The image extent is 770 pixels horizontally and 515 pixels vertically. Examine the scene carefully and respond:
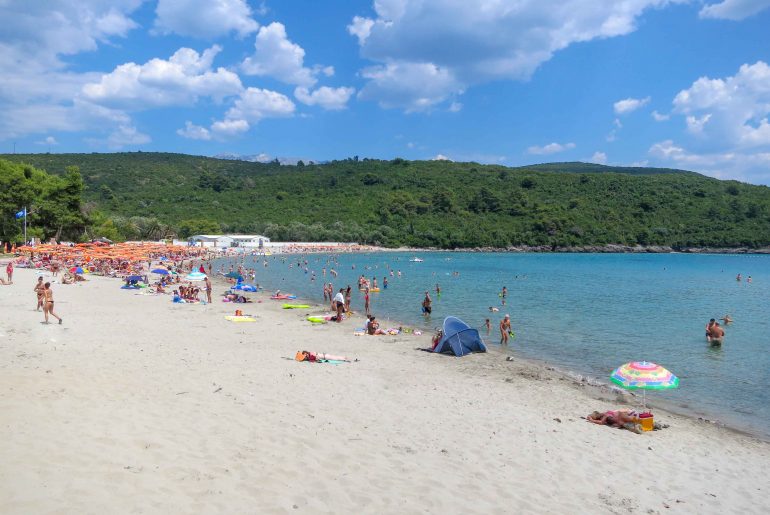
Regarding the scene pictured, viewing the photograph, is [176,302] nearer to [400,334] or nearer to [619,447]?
[400,334]

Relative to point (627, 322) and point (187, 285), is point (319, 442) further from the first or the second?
point (187, 285)

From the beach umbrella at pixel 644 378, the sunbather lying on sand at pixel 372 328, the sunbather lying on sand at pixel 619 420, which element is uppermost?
the beach umbrella at pixel 644 378

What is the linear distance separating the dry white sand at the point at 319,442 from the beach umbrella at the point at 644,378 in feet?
2.68

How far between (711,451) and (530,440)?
2944mm

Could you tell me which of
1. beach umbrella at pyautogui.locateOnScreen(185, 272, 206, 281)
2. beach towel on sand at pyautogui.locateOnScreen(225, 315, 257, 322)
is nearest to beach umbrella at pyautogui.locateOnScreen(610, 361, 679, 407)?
beach towel on sand at pyautogui.locateOnScreen(225, 315, 257, 322)

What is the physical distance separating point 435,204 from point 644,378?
115862 millimetres

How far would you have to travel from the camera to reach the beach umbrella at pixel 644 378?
9.05 m

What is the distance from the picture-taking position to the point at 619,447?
7711mm

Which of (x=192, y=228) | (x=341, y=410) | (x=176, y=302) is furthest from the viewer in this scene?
(x=192, y=228)

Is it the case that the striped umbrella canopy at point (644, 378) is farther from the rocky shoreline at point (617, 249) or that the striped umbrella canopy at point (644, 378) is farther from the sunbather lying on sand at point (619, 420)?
the rocky shoreline at point (617, 249)

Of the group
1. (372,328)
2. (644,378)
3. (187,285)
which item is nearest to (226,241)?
(187,285)

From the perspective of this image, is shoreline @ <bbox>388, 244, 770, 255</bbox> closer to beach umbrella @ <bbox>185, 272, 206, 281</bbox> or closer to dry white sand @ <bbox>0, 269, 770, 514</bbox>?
beach umbrella @ <bbox>185, 272, 206, 281</bbox>

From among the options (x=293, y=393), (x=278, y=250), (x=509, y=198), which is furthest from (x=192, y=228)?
(x=293, y=393)

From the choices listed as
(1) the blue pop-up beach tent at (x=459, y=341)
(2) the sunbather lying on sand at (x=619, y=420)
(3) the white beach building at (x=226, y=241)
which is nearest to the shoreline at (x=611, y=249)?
(3) the white beach building at (x=226, y=241)
